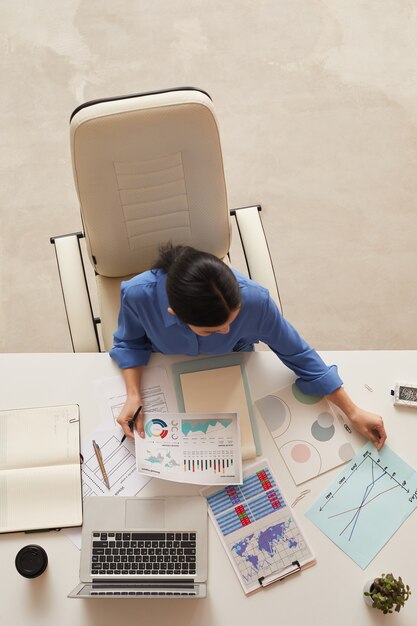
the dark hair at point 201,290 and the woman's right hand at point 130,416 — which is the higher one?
the dark hair at point 201,290

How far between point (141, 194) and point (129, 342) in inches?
14.9

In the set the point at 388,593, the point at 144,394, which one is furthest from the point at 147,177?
the point at 388,593

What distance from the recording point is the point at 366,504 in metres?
1.44

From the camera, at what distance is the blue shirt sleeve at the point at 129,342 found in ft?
4.97

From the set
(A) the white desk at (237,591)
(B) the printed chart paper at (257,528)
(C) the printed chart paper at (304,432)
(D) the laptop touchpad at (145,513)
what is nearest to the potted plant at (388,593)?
(A) the white desk at (237,591)

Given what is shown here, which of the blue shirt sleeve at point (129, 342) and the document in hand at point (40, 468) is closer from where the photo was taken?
the document in hand at point (40, 468)

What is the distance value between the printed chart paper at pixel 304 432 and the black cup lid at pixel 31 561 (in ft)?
2.00

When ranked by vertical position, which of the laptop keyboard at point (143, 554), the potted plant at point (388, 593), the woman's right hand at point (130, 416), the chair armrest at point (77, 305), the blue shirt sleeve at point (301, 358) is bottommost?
the potted plant at point (388, 593)

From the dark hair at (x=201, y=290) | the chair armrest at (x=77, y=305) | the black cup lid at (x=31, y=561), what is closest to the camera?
the dark hair at (x=201, y=290)

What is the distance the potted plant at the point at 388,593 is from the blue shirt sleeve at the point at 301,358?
443 millimetres

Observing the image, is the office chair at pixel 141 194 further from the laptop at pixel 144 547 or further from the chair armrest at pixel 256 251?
the laptop at pixel 144 547

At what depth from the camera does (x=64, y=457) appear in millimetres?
1453

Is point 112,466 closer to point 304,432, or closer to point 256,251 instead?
point 304,432

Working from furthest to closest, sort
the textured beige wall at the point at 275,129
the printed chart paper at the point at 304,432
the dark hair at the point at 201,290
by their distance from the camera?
the textured beige wall at the point at 275,129 < the printed chart paper at the point at 304,432 < the dark hair at the point at 201,290
